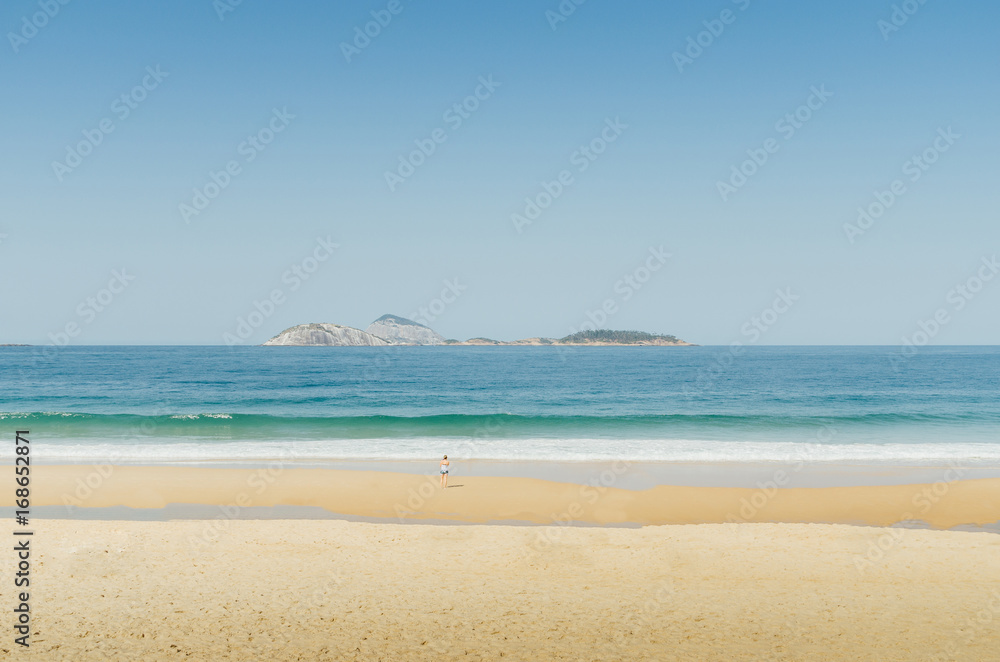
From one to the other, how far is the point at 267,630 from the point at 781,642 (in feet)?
22.9

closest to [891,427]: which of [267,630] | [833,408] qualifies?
[833,408]

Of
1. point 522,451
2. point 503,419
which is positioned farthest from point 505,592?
point 503,419

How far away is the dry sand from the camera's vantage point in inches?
316

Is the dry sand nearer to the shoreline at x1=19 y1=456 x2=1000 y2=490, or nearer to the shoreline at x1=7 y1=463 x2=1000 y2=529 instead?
the shoreline at x1=7 y1=463 x2=1000 y2=529

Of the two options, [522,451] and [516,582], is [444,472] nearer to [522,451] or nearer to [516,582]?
[522,451]

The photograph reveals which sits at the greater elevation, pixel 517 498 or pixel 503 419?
pixel 503 419

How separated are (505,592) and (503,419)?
2500 centimetres

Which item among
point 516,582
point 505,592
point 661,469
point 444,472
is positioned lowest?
point 505,592

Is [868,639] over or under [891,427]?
under

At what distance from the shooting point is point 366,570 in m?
10.9

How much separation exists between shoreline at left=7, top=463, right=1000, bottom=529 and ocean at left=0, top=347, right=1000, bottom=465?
4.15 meters

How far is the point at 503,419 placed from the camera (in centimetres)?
3484

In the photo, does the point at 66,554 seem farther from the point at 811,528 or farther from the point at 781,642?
the point at 811,528

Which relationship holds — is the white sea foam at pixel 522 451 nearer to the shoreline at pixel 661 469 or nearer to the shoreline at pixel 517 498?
the shoreline at pixel 661 469
